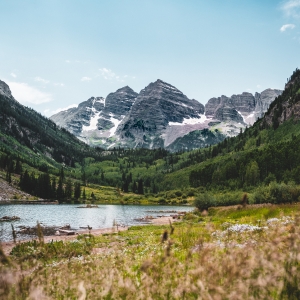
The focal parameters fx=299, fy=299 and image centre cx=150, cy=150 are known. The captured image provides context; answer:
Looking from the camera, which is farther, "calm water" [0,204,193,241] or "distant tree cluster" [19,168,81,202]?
"distant tree cluster" [19,168,81,202]

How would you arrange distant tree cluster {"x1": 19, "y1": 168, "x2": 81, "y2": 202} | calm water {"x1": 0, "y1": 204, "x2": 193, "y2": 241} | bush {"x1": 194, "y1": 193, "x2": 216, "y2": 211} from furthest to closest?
distant tree cluster {"x1": 19, "y1": 168, "x2": 81, "y2": 202}
bush {"x1": 194, "y1": 193, "x2": 216, "y2": 211}
calm water {"x1": 0, "y1": 204, "x2": 193, "y2": 241}

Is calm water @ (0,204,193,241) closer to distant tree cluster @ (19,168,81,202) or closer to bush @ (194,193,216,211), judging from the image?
bush @ (194,193,216,211)

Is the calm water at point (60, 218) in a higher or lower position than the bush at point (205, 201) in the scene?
lower

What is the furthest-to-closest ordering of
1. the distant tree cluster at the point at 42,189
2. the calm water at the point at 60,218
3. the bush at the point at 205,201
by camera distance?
the distant tree cluster at the point at 42,189 < the bush at the point at 205,201 < the calm water at the point at 60,218

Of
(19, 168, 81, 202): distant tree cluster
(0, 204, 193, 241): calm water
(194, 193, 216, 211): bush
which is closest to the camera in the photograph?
(0, 204, 193, 241): calm water

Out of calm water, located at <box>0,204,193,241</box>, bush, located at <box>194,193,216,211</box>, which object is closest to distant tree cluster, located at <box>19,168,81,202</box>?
calm water, located at <box>0,204,193,241</box>

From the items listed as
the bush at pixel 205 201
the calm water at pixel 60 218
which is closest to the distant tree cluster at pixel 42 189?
the calm water at pixel 60 218

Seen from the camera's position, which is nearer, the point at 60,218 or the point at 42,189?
the point at 60,218

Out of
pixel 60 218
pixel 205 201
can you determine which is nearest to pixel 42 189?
pixel 60 218

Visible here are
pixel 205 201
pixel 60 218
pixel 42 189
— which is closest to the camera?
pixel 60 218

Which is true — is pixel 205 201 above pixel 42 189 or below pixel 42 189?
below

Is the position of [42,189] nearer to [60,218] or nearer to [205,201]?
[60,218]

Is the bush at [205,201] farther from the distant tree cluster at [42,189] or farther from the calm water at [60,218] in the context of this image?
the distant tree cluster at [42,189]

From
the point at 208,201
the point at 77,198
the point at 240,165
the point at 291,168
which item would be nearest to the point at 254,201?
the point at 208,201
